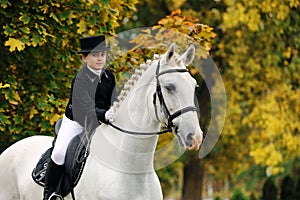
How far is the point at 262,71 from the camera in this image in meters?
17.0

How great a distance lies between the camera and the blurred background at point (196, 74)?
9.10m

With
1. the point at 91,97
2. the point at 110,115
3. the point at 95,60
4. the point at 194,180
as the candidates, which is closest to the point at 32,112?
the point at 95,60

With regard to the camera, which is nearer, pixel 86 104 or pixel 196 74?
pixel 86 104

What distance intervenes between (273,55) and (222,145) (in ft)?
13.6

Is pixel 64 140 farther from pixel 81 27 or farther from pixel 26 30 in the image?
pixel 81 27

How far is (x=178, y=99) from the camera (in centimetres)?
515

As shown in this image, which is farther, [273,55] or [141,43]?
[273,55]

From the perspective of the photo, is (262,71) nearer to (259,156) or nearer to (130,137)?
(259,156)

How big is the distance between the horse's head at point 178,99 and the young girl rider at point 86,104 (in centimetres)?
68

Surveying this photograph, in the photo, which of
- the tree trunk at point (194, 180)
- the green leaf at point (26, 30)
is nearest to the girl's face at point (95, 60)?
the green leaf at point (26, 30)

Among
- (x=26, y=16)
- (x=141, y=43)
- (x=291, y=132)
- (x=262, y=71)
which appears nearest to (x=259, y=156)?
(x=291, y=132)

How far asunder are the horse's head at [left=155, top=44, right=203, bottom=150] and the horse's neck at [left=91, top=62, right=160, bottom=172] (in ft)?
0.57

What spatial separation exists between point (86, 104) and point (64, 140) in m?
0.57

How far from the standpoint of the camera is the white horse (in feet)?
16.9
